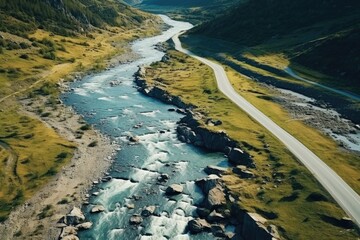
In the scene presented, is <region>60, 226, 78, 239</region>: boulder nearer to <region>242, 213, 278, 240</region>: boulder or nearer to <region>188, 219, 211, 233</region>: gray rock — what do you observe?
<region>188, 219, 211, 233</region>: gray rock

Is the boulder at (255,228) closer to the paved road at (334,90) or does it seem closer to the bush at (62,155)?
the bush at (62,155)

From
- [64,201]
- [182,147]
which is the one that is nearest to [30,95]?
[182,147]

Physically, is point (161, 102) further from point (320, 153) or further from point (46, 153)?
point (320, 153)

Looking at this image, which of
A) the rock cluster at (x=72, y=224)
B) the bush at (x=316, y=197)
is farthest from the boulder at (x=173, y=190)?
the bush at (x=316, y=197)

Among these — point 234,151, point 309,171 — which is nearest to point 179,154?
point 234,151

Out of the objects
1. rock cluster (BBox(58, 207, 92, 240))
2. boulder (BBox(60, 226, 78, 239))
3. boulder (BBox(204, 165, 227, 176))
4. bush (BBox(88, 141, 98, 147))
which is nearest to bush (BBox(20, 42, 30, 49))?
bush (BBox(88, 141, 98, 147))

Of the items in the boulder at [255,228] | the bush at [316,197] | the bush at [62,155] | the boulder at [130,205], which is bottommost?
the boulder at [130,205]
